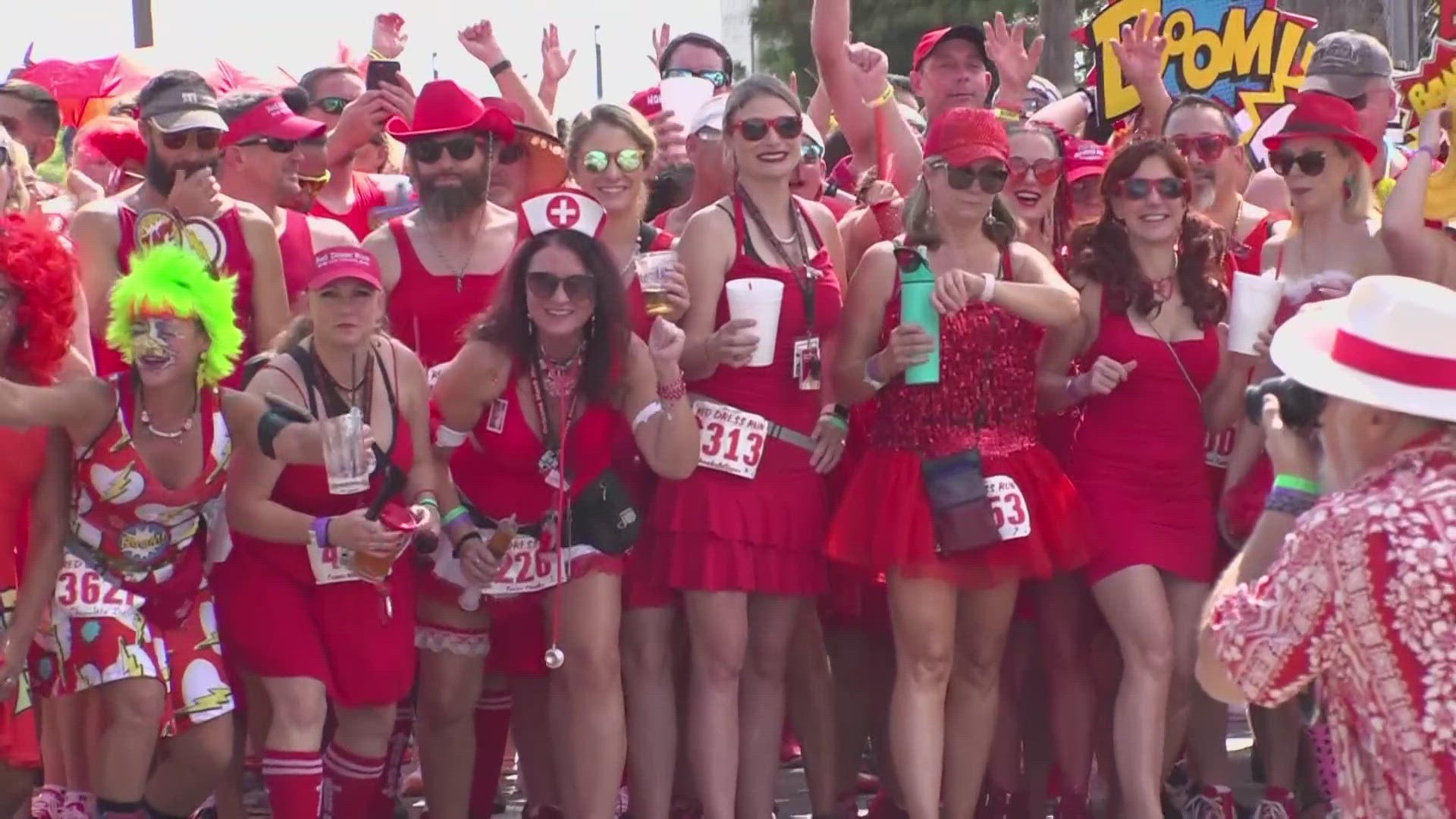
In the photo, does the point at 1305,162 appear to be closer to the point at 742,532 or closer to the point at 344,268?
the point at 742,532

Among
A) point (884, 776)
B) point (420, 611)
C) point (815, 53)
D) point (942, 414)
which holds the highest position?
point (815, 53)

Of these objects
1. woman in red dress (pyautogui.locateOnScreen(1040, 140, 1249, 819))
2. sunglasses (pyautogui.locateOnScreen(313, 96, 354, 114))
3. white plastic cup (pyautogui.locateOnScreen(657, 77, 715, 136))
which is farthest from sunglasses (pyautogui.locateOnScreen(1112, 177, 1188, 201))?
sunglasses (pyautogui.locateOnScreen(313, 96, 354, 114))

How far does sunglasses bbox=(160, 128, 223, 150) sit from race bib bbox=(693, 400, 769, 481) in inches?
61.9

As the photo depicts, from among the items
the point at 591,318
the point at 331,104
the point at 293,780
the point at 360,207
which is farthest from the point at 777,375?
the point at 331,104

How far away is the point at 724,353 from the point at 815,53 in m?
1.85

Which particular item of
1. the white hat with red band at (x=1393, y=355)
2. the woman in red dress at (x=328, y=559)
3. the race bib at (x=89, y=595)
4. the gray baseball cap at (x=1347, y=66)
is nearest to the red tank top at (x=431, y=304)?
the woman in red dress at (x=328, y=559)

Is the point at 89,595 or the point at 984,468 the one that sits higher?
the point at 984,468

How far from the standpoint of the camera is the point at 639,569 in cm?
584

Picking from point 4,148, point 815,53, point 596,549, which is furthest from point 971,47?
point 4,148

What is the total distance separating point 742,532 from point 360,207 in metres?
2.25

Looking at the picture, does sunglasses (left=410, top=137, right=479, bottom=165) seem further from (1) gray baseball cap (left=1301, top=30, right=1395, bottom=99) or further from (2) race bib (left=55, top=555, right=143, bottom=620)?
(1) gray baseball cap (left=1301, top=30, right=1395, bottom=99)

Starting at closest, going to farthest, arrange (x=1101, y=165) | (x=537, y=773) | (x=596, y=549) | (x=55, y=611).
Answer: (x=55, y=611)
(x=596, y=549)
(x=537, y=773)
(x=1101, y=165)

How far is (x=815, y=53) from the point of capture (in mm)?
7082

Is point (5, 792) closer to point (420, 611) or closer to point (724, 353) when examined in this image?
point (420, 611)
